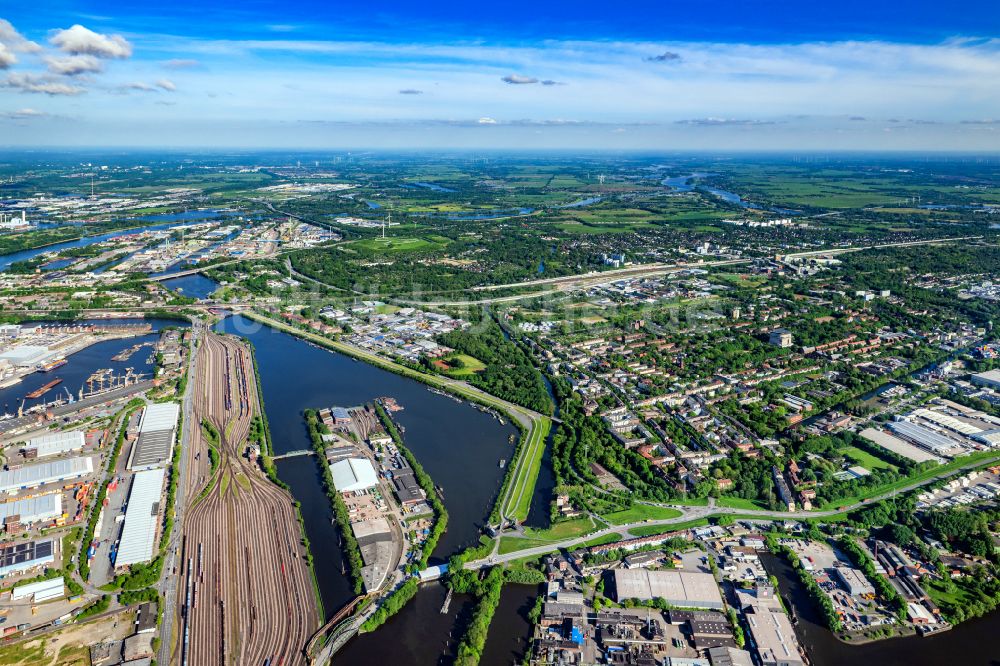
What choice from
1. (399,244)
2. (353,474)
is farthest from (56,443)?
(399,244)

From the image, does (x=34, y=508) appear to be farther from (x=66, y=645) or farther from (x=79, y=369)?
(x=79, y=369)

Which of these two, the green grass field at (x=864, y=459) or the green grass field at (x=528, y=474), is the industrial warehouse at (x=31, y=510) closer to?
the green grass field at (x=528, y=474)

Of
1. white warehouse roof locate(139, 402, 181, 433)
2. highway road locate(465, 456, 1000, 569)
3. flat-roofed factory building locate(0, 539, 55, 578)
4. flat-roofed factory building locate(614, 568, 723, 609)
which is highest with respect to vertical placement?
white warehouse roof locate(139, 402, 181, 433)

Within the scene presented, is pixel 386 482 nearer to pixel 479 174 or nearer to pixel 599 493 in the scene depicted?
pixel 599 493

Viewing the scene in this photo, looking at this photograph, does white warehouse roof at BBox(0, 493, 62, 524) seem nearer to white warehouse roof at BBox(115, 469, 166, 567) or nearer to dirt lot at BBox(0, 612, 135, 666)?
white warehouse roof at BBox(115, 469, 166, 567)

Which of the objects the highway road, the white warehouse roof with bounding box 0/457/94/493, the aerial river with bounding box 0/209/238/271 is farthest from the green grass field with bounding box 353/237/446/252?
the highway road

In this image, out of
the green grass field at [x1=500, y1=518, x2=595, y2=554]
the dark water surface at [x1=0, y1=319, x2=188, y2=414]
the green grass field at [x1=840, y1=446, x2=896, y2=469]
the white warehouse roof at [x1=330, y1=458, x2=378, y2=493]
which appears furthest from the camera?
the dark water surface at [x1=0, y1=319, x2=188, y2=414]
